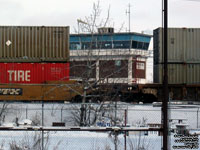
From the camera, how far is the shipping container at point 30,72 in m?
25.5

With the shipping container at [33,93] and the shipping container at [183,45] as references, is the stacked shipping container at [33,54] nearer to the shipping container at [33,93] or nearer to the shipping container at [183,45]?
the shipping container at [33,93]

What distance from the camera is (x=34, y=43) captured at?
2658 cm

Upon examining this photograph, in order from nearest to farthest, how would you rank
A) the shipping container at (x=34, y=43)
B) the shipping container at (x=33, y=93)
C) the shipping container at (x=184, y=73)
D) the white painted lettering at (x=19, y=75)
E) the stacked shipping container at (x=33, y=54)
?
the shipping container at (x=33, y=93) < the white painted lettering at (x=19, y=75) < the stacked shipping container at (x=33, y=54) < the shipping container at (x=34, y=43) < the shipping container at (x=184, y=73)

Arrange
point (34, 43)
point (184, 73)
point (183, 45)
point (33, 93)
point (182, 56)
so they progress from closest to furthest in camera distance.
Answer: point (33, 93) → point (34, 43) → point (184, 73) → point (182, 56) → point (183, 45)

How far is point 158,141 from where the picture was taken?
13391 millimetres

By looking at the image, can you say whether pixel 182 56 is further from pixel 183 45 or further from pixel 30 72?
pixel 30 72

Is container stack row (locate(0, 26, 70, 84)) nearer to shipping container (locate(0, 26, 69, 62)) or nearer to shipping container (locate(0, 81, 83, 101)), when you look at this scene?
shipping container (locate(0, 26, 69, 62))

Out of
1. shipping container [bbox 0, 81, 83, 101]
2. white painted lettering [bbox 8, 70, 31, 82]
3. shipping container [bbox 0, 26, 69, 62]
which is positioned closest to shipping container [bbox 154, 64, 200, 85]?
shipping container [bbox 0, 26, 69, 62]

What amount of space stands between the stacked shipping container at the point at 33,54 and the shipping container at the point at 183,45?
8.59 metres

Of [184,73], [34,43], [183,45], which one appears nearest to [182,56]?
[183,45]

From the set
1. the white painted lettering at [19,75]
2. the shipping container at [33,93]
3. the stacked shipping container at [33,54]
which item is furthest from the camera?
the stacked shipping container at [33,54]

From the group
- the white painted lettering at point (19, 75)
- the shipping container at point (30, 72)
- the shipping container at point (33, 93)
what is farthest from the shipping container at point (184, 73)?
the white painted lettering at point (19, 75)

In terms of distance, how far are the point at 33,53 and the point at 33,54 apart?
0.07 meters

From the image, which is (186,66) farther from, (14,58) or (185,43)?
(14,58)
